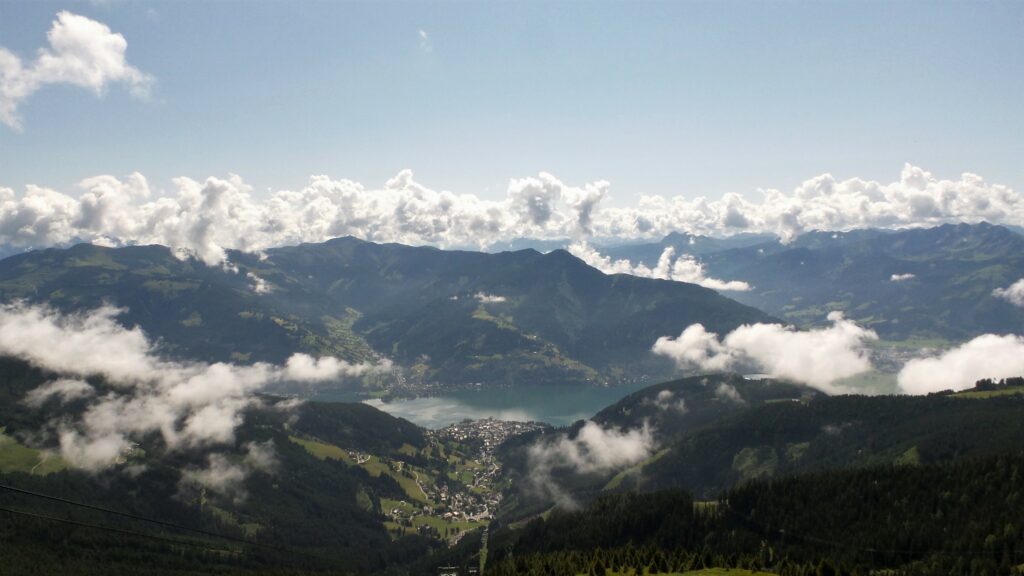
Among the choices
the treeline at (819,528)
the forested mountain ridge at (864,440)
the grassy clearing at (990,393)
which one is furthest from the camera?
the grassy clearing at (990,393)

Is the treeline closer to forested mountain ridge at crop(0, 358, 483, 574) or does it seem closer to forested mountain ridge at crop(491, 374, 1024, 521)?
forested mountain ridge at crop(491, 374, 1024, 521)

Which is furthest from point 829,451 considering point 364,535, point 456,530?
point 364,535

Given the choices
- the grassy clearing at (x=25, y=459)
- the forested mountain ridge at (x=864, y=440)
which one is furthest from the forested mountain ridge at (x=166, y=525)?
the forested mountain ridge at (x=864, y=440)

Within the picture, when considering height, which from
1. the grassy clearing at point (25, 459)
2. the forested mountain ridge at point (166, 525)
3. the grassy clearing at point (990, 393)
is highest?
the grassy clearing at point (990, 393)

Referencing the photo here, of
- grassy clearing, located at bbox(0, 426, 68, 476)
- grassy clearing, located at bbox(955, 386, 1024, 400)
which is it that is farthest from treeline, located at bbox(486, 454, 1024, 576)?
grassy clearing, located at bbox(0, 426, 68, 476)

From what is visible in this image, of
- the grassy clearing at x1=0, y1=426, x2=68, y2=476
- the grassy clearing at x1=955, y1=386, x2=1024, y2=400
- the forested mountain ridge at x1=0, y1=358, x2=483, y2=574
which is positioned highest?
the grassy clearing at x1=955, y1=386, x2=1024, y2=400

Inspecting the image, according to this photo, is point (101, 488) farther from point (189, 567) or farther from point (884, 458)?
point (884, 458)

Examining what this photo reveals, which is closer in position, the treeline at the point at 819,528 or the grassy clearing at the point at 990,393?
the treeline at the point at 819,528

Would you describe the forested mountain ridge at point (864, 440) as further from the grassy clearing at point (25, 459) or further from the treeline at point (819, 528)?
the grassy clearing at point (25, 459)

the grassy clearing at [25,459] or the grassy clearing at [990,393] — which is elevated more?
the grassy clearing at [990,393]
